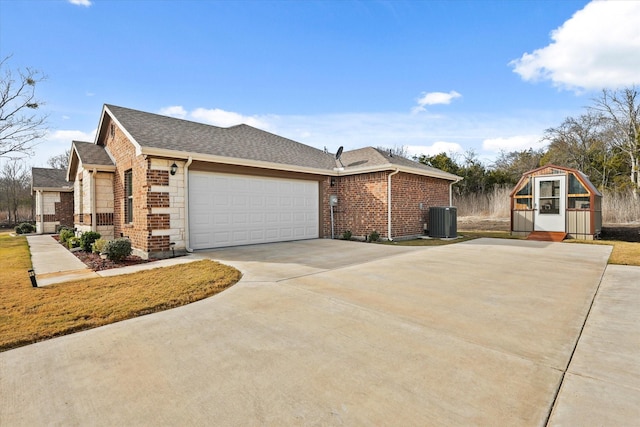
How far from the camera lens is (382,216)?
12.0m

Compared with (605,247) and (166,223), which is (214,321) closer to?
(166,223)

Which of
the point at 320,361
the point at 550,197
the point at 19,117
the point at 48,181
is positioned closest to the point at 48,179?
the point at 48,181

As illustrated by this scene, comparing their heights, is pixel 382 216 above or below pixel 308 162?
below

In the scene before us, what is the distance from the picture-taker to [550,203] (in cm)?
1288

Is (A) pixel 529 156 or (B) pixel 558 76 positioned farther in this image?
(A) pixel 529 156

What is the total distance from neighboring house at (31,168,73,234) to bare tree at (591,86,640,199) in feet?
130

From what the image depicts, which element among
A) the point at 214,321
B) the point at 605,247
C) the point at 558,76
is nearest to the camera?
the point at 214,321

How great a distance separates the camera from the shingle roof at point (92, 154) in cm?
1102

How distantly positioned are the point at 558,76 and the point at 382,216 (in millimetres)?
13091

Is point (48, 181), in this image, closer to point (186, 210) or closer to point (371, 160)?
point (186, 210)

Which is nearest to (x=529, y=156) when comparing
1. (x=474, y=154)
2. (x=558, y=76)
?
(x=474, y=154)

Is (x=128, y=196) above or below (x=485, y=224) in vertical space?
above

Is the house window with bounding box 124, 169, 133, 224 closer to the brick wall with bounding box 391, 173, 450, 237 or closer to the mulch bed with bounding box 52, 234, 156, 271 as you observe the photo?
the mulch bed with bounding box 52, 234, 156, 271

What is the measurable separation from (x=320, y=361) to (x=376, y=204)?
9861mm
